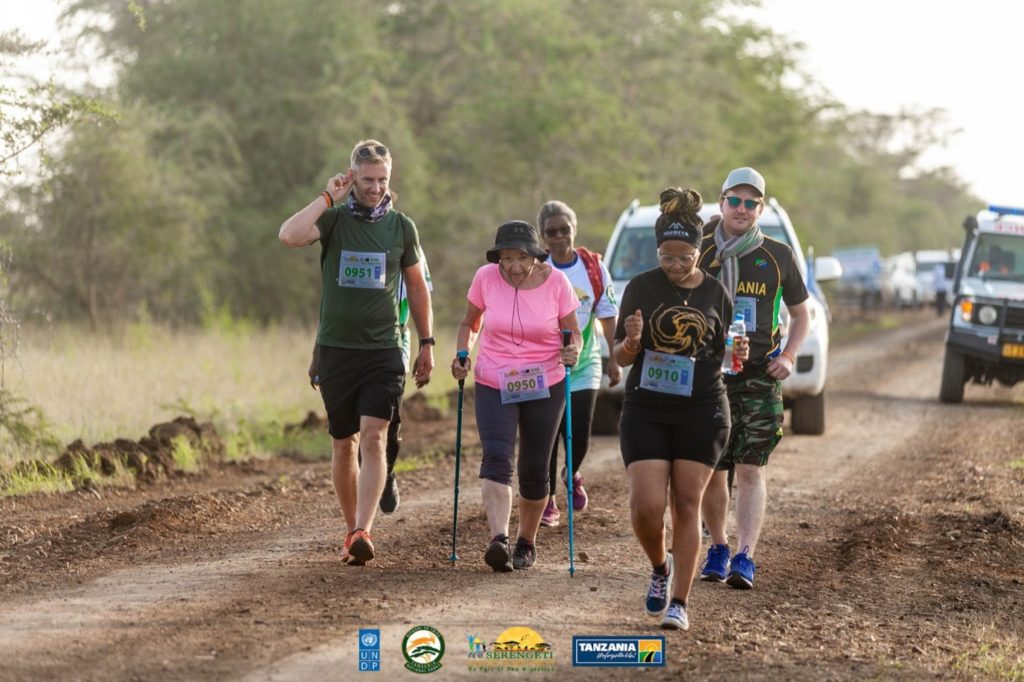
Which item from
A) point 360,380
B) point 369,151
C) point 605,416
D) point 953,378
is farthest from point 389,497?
point 953,378

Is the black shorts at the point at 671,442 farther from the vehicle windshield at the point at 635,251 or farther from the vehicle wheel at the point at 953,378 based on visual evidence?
the vehicle wheel at the point at 953,378

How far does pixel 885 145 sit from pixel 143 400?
110491 millimetres

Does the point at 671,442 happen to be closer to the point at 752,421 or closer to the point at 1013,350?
the point at 752,421

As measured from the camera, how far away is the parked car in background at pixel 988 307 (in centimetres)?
1872

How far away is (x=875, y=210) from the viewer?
8894 centimetres

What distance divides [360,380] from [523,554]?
47.8 inches

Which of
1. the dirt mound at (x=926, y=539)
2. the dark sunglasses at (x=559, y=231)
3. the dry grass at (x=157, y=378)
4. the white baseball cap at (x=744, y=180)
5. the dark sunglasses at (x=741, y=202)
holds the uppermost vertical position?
the white baseball cap at (x=744, y=180)

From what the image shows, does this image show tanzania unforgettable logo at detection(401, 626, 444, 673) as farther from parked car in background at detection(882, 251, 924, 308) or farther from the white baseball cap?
parked car in background at detection(882, 251, 924, 308)

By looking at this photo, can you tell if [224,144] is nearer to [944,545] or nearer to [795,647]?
[944,545]

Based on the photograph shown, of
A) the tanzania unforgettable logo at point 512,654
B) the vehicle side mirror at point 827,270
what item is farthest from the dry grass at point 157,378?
the tanzania unforgettable logo at point 512,654

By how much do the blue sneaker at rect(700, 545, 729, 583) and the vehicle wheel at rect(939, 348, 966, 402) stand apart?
40.0 feet

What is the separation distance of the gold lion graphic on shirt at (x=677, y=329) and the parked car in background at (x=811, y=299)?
284 inches

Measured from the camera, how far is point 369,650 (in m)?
6.12

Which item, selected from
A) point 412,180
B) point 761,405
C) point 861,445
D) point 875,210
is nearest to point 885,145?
point 875,210
